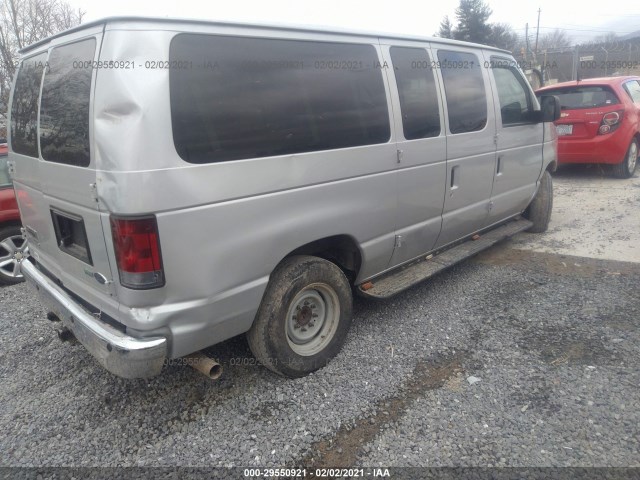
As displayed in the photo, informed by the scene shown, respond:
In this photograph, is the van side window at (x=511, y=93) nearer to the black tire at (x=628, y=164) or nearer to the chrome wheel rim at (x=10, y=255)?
the black tire at (x=628, y=164)

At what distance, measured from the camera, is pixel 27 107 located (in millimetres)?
2939

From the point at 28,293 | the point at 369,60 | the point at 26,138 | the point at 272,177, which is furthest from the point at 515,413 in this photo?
the point at 28,293

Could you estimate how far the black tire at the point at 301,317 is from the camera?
2734 mm

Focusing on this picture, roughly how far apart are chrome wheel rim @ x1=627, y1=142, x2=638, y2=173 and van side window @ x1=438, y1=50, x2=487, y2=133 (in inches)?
224

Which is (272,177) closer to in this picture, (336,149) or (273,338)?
(336,149)

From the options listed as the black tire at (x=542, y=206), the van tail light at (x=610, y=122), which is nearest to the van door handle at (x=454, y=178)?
the black tire at (x=542, y=206)

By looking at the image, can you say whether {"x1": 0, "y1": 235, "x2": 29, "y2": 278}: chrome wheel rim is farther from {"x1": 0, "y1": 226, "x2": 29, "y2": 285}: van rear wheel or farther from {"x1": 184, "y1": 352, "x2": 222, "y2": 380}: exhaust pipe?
{"x1": 184, "y1": 352, "x2": 222, "y2": 380}: exhaust pipe

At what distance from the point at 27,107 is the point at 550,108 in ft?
15.1

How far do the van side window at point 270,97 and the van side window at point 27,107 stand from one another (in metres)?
1.18

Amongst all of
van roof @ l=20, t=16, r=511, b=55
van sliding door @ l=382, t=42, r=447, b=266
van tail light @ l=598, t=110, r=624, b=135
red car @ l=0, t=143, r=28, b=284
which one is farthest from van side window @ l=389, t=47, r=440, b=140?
van tail light @ l=598, t=110, r=624, b=135

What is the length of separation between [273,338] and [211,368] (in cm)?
41

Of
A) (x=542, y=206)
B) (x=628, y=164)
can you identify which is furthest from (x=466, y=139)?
(x=628, y=164)

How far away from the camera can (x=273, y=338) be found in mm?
2758

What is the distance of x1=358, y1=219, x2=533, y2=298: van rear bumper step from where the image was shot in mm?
3449
